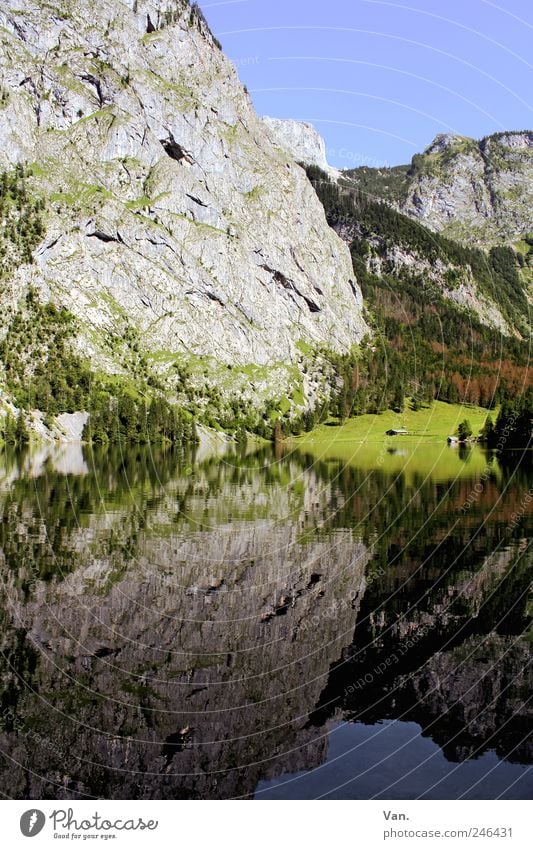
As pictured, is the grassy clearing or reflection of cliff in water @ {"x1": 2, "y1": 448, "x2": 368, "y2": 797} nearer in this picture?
reflection of cliff in water @ {"x1": 2, "y1": 448, "x2": 368, "y2": 797}

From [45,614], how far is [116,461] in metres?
89.0

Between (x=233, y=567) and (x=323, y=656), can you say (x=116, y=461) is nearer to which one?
(x=233, y=567)

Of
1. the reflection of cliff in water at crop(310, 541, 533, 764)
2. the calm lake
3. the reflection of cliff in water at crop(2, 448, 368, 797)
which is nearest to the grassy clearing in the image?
the calm lake

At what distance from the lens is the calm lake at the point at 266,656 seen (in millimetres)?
20312

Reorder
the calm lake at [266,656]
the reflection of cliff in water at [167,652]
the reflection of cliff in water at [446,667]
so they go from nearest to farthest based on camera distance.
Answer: the calm lake at [266,656] → the reflection of cliff in water at [167,652] → the reflection of cliff in water at [446,667]
